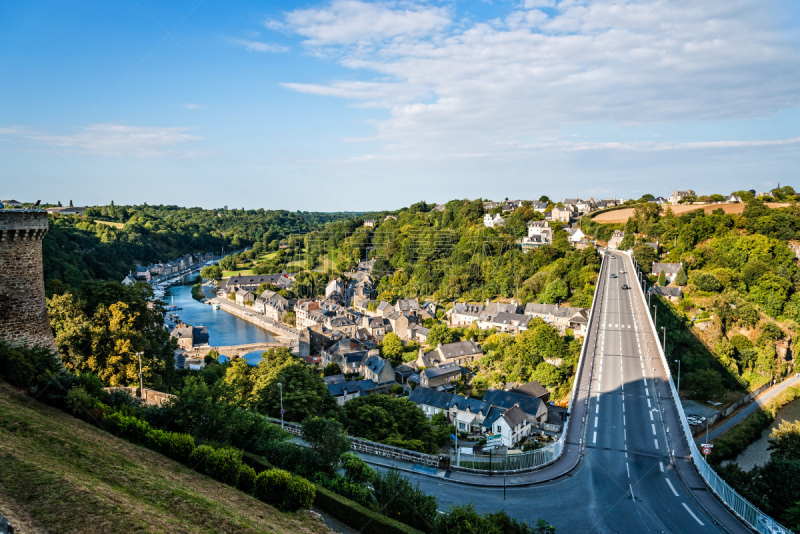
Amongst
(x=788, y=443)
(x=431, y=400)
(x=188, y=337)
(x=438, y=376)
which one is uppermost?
(x=788, y=443)

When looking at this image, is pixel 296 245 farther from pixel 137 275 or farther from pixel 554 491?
pixel 554 491

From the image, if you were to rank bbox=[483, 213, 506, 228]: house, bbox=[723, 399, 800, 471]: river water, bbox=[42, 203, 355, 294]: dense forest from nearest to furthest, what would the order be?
bbox=[723, 399, 800, 471]: river water → bbox=[42, 203, 355, 294]: dense forest → bbox=[483, 213, 506, 228]: house

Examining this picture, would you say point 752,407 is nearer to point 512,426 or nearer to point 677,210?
point 512,426

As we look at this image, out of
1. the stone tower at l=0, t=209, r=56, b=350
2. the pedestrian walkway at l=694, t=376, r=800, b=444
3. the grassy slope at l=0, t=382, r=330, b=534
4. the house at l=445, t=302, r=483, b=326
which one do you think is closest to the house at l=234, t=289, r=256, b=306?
the house at l=445, t=302, r=483, b=326

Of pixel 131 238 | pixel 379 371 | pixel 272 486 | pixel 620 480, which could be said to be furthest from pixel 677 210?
pixel 131 238

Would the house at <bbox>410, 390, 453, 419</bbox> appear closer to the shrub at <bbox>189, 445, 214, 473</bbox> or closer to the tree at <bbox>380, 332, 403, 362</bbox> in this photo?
the tree at <bbox>380, 332, 403, 362</bbox>

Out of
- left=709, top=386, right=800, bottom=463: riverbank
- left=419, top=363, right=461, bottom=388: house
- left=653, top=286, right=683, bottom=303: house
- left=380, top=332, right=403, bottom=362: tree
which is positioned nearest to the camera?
left=709, top=386, right=800, bottom=463: riverbank

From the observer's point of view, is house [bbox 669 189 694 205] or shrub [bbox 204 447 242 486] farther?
house [bbox 669 189 694 205]
